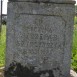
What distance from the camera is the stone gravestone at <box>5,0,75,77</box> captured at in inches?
235

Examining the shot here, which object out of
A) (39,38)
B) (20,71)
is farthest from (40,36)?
(20,71)

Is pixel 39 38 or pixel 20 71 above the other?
pixel 39 38

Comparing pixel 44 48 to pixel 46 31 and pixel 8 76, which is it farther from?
pixel 8 76

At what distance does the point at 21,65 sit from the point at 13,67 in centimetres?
14

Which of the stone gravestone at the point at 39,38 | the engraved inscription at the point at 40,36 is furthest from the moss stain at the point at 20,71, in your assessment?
the engraved inscription at the point at 40,36

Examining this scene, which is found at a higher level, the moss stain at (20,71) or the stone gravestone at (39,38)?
the stone gravestone at (39,38)

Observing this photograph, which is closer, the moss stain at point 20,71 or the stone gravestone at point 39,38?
the stone gravestone at point 39,38

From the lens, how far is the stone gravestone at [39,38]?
19.6 feet

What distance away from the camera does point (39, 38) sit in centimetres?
608

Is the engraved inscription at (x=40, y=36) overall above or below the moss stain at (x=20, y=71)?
above

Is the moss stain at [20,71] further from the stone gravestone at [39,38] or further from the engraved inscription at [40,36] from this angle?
the engraved inscription at [40,36]

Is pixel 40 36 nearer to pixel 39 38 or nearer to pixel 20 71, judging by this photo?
pixel 39 38

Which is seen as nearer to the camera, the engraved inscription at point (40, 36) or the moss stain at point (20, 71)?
the engraved inscription at point (40, 36)

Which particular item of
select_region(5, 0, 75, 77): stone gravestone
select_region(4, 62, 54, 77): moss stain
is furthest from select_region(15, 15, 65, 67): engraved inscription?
select_region(4, 62, 54, 77): moss stain
